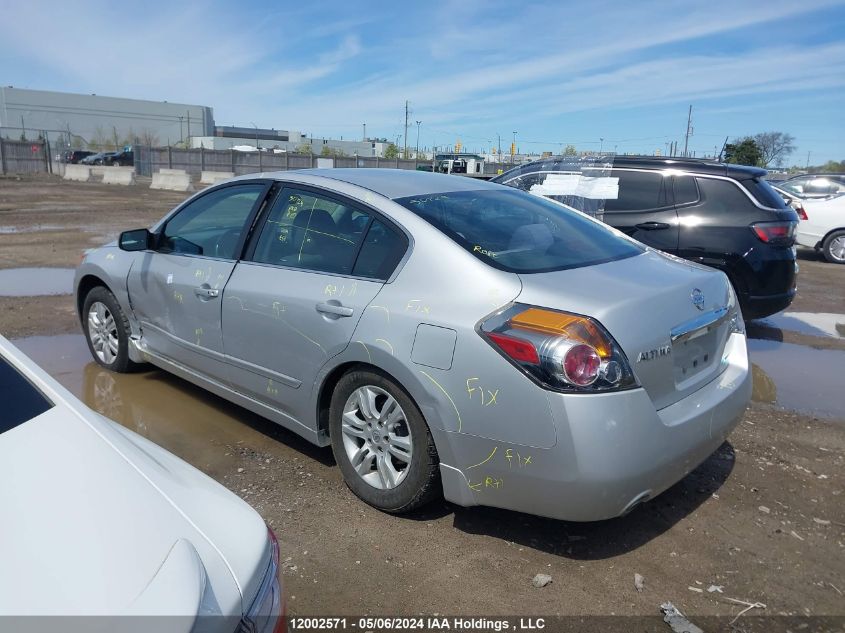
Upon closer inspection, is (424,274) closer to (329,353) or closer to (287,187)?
(329,353)

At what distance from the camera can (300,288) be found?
3.57 metres

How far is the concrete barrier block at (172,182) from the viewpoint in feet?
99.3

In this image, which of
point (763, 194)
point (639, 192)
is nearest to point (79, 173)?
point (639, 192)

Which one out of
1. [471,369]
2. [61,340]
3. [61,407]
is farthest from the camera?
[61,340]

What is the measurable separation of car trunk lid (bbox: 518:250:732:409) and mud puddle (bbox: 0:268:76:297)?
23.1ft

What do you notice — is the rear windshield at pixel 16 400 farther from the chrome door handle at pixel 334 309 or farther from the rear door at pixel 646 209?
the rear door at pixel 646 209

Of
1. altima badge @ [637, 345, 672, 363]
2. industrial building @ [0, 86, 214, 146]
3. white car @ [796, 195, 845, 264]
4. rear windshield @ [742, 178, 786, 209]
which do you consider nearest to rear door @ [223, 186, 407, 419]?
altima badge @ [637, 345, 672, 363]

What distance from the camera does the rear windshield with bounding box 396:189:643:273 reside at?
127 inches

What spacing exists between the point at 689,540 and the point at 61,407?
2.74 meters

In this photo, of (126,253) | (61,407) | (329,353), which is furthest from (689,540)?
(126,253)

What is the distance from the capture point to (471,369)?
280 centimetres

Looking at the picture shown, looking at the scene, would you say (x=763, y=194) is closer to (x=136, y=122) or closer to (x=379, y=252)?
(x=379, y=252)

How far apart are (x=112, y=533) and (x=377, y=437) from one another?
1.72 metres

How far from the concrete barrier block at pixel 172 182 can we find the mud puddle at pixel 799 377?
27.9m
